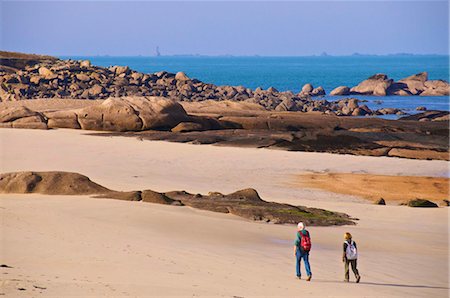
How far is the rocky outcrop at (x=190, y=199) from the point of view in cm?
2245

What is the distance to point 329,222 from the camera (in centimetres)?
2253

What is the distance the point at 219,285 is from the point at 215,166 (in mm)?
18180

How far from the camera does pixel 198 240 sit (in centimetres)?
1886

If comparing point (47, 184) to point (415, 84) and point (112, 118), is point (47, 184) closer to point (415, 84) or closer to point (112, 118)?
point (112, 118)

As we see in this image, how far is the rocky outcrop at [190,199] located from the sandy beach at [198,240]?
0.54 meters

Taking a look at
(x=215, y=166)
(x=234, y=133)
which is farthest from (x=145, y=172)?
(x=234, y=133)

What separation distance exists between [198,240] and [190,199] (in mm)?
5033

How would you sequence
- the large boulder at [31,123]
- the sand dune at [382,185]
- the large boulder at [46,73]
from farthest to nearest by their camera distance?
the large boulder at [46,73] → the large boulder at [31,123] → the sand dune at [382,185]

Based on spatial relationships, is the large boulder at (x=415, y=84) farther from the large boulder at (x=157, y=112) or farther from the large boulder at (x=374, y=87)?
the large boulder at (x=157, y=112)

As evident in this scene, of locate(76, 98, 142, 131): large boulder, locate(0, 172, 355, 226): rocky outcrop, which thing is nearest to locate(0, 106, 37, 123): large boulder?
locate(76, 98, 142, 131): large boulder

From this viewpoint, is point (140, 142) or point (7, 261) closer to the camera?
point (7, 261)

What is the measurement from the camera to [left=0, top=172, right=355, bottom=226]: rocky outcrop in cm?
2245

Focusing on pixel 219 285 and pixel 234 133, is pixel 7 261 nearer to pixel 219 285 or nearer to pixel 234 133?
pixel 219 285

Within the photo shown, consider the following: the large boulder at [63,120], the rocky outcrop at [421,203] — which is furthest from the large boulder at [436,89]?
the rocky outcrop at [421,203]
